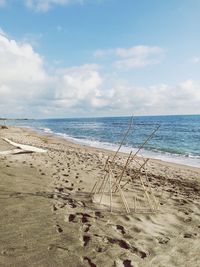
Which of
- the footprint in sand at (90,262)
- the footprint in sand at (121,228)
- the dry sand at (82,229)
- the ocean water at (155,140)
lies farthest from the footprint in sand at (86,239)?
the ocean water at (155,140)

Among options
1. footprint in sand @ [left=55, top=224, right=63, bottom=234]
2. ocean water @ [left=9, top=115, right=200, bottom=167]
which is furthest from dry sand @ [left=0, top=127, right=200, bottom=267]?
ocean water @ [left=9, top=115, right=200, bottom=167]

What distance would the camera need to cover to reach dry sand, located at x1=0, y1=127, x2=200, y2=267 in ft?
14.1

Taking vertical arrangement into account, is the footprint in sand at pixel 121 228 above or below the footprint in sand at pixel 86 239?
below

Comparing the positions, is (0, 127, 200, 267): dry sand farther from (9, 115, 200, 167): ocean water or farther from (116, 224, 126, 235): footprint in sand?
(9, 115, 200, 167): ocean water

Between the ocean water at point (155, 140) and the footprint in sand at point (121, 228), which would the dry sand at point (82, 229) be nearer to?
the footprint in sand at point (121, 228)

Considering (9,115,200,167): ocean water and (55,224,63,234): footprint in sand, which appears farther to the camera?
(9,115,200,167): ocean water

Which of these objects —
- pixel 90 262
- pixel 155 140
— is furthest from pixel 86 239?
pixel 155 140

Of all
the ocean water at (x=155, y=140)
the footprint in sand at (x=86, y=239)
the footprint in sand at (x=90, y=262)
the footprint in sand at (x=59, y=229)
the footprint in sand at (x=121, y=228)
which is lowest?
the ocean water at (x=155, y=140)

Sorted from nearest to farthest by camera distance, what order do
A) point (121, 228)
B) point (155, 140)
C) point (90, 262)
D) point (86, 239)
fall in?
point (90, 262) → point (86, 239) → point (121, 228) → point (155, 140)

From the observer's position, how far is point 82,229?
5.23m

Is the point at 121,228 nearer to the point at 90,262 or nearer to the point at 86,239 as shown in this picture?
the point at 86,239

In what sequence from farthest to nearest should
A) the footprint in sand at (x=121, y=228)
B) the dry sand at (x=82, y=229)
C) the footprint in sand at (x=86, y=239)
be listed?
the footprint in sand at (x=121, y=228), the footprint in sand at (x=86, y=239), the dry sand at (x=82, y=229)

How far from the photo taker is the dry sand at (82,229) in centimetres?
430

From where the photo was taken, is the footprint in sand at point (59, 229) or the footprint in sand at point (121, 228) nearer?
the footprint in sand at point (59, 229)
